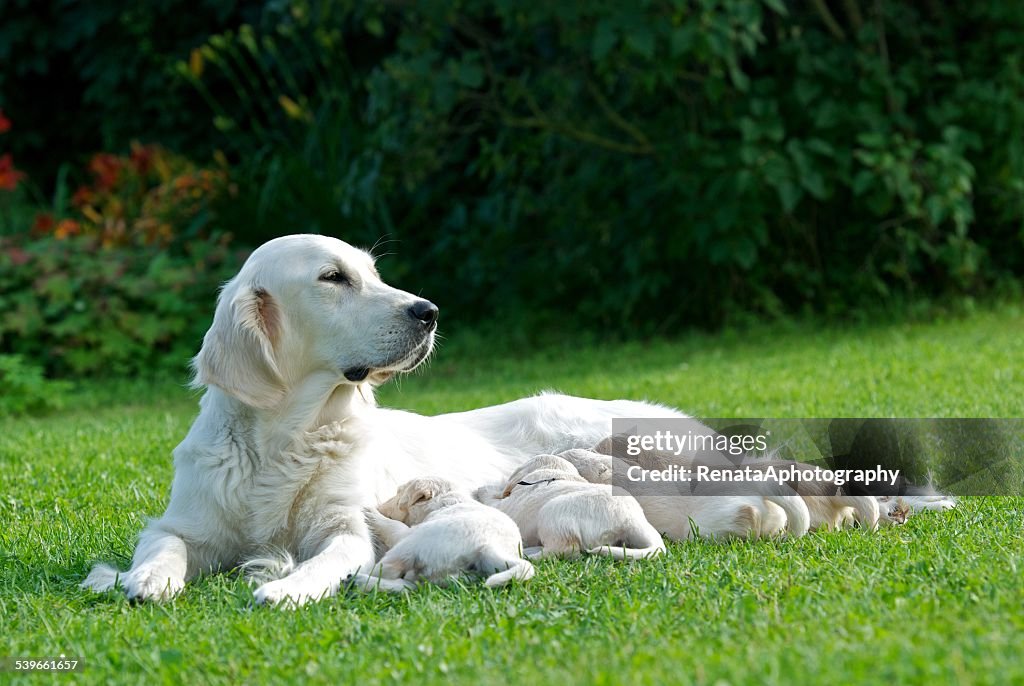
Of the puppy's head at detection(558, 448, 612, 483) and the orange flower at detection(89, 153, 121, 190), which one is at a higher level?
the orange flower at detection(89, 153, 121, 190)

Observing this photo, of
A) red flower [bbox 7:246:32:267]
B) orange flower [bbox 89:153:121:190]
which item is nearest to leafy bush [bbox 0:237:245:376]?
red flower [bbox 7:246:32:267]

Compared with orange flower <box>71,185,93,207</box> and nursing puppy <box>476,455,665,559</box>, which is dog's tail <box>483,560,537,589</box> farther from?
orange flower <box>71,185,93,207</box>

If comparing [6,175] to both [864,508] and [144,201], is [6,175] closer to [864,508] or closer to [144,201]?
[144,201]

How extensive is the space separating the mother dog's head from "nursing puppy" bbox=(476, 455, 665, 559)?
667mm

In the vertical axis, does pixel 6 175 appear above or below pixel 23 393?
above

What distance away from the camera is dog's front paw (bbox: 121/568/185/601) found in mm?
3574

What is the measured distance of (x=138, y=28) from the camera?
44.7 ft

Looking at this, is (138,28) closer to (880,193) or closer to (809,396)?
(880,193)

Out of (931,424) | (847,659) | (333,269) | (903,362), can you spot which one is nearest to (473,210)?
(903,362)

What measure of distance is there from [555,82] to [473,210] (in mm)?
2701

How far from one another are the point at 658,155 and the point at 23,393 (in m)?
5.29
